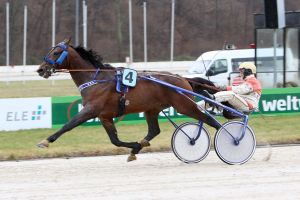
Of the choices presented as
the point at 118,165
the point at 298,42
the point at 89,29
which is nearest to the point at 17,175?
the point at 118,165

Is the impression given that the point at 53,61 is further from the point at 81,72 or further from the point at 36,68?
the point at 36,68

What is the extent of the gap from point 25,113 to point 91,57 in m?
5.18

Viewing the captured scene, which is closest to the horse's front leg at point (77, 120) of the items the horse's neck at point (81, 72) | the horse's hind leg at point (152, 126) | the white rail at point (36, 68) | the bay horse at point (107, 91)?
the bay horse at point (107, 91)

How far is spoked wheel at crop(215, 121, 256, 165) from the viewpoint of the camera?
9.55 m

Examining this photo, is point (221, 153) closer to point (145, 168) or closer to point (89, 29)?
point (145, 168)

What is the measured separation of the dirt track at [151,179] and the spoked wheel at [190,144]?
0.15m

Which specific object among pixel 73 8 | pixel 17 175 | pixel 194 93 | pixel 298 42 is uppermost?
pixel 73 8

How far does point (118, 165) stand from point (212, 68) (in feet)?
51.4

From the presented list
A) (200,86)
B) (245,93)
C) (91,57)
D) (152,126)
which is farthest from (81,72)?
(245,93)

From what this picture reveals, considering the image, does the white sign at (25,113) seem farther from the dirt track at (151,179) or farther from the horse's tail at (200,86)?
the horse's tail at (200,86)

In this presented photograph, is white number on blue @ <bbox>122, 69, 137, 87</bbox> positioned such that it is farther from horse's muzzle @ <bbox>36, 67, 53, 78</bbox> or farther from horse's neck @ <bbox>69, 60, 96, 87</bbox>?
horse's muzzle @ <bbox>36, 67, 53, 78</bbox>

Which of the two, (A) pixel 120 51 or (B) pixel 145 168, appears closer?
(B) pixel 145 168

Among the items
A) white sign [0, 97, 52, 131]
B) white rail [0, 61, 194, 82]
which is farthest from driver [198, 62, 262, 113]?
white rail [0, 61, 194, 82]

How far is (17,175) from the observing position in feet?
29.1
